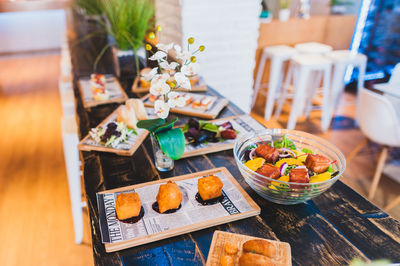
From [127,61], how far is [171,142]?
1.34 meters

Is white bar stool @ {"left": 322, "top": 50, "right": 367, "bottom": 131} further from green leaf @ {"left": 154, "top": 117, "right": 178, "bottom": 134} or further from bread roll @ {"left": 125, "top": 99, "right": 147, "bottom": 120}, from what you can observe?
green leaf @ {"left": 154, "top": 117, "right": 178, "bottom": 134}

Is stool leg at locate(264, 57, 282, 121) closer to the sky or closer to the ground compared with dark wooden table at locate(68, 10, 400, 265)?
closer to the ground

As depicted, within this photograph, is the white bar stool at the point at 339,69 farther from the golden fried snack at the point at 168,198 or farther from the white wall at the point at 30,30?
the white wall at the point at 30,30

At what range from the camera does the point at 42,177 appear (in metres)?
2.74

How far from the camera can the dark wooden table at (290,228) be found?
787mm

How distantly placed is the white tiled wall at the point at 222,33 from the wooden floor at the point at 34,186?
160 cm

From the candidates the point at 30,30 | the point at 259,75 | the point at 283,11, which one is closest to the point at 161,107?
the point at 259,75

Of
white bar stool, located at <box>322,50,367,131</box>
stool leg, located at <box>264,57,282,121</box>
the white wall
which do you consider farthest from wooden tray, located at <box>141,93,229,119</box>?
the white wall

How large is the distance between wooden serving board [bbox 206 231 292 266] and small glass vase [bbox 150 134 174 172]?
385 mm

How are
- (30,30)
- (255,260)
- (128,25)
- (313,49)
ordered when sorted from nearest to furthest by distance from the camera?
(255,260)
(128,25)
(313,49)
(30,30)

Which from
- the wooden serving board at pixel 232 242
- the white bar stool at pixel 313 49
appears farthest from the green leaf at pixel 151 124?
→ the white bar stool at pixel 313 49

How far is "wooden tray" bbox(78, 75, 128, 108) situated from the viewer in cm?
174

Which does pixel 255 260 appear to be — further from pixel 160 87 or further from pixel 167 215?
pixel 160 87

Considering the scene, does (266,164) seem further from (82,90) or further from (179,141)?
(82,90)
